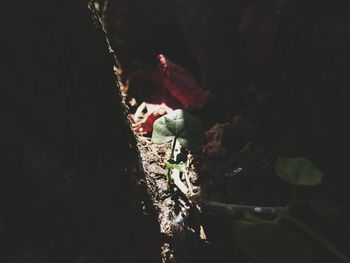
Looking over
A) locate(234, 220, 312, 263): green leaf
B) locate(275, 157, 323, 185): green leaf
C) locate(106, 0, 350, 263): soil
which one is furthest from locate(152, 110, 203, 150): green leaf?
locate(234, 220, 312, 263): green leaf

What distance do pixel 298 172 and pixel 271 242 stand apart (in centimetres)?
26

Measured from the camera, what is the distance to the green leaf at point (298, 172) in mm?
1067

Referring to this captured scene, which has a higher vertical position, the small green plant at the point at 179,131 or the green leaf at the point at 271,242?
the small green plant at the point at 179,131

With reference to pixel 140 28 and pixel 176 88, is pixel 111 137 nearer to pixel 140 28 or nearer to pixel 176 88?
pixel 176 88

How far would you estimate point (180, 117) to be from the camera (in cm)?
134

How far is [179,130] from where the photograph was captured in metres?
1.33

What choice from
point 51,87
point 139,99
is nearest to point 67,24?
point 51,87

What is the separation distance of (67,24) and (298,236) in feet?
2.75

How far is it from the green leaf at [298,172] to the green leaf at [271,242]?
0.61 feet

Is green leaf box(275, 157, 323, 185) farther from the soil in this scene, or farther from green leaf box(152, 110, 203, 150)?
green leaf box(152, 110, 203, 150)

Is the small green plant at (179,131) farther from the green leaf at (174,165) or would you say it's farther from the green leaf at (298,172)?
the green leaf at (298,172)

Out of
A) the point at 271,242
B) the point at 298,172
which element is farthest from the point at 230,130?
the point at 271,242

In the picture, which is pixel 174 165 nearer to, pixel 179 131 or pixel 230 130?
pixel 179 131

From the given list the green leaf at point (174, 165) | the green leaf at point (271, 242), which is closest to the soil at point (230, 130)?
the green leaf at point (174, 165)
